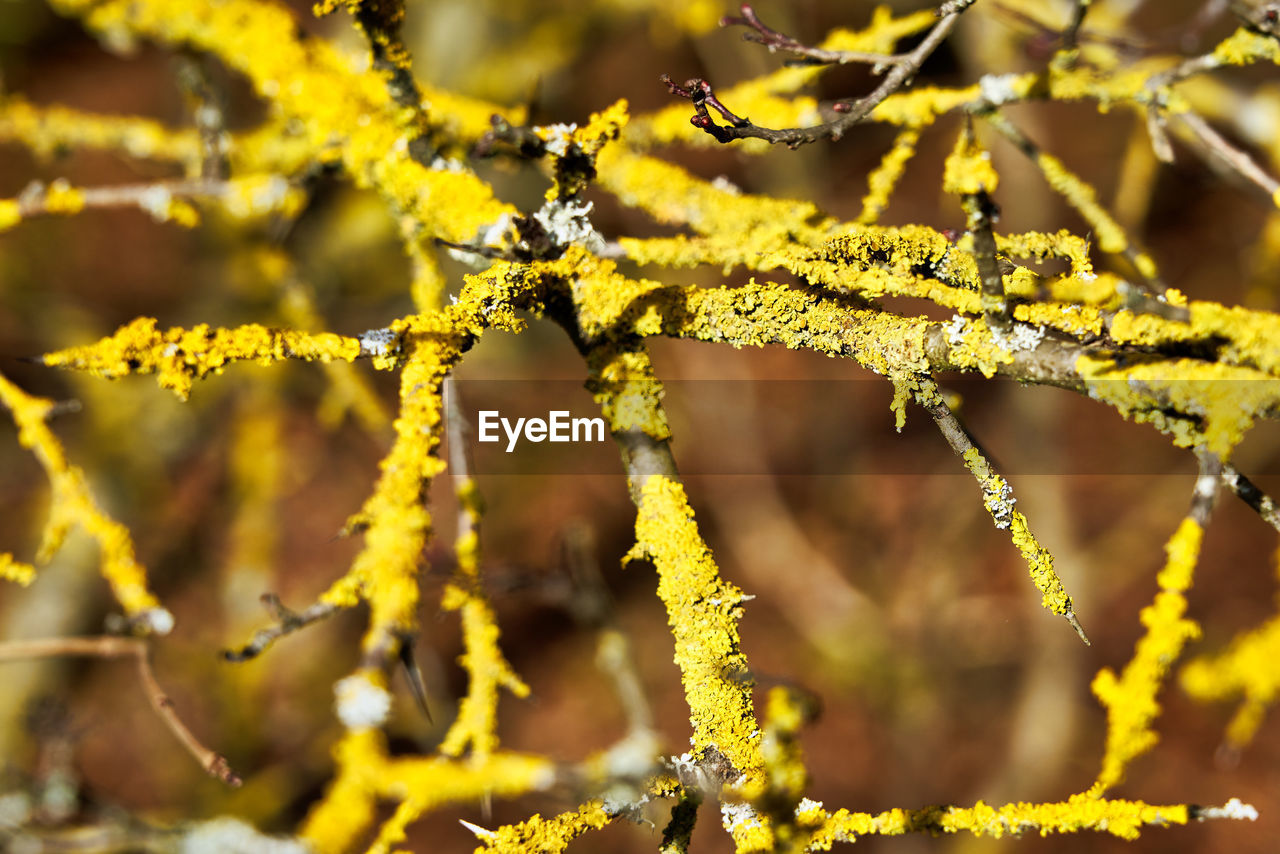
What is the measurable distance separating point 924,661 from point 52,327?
2.72 metres

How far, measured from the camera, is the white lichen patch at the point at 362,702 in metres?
0.39

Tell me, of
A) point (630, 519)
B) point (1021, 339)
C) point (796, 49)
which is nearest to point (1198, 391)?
point (1021, 339)

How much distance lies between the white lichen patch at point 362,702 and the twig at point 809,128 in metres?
0.38

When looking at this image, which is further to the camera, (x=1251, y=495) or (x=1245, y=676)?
(x=1245, y=676)

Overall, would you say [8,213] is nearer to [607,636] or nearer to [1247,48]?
[607,636]

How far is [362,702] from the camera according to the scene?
0.39 meters

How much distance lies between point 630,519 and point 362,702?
115 inches

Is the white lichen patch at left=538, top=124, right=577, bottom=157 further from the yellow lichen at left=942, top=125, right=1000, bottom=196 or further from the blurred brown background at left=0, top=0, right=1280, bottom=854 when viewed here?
the blurred brown background at left=0, top=0, right=1280, bottom=854

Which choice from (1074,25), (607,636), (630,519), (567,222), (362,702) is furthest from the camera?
(630,519)

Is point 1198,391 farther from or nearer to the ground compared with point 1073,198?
nearer to the ground

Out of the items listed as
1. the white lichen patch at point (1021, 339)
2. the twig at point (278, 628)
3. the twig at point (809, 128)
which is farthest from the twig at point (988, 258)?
the twig at point (278, 628)

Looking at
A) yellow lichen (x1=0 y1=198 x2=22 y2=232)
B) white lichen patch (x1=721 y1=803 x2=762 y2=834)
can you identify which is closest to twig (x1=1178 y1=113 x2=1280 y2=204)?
white lichen patch (x1=721 y1=803 x2=762 y2=834)

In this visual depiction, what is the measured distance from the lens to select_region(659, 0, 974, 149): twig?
0.52m

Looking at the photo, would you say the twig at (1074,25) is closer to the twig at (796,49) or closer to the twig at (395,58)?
the twig at (796,49)
